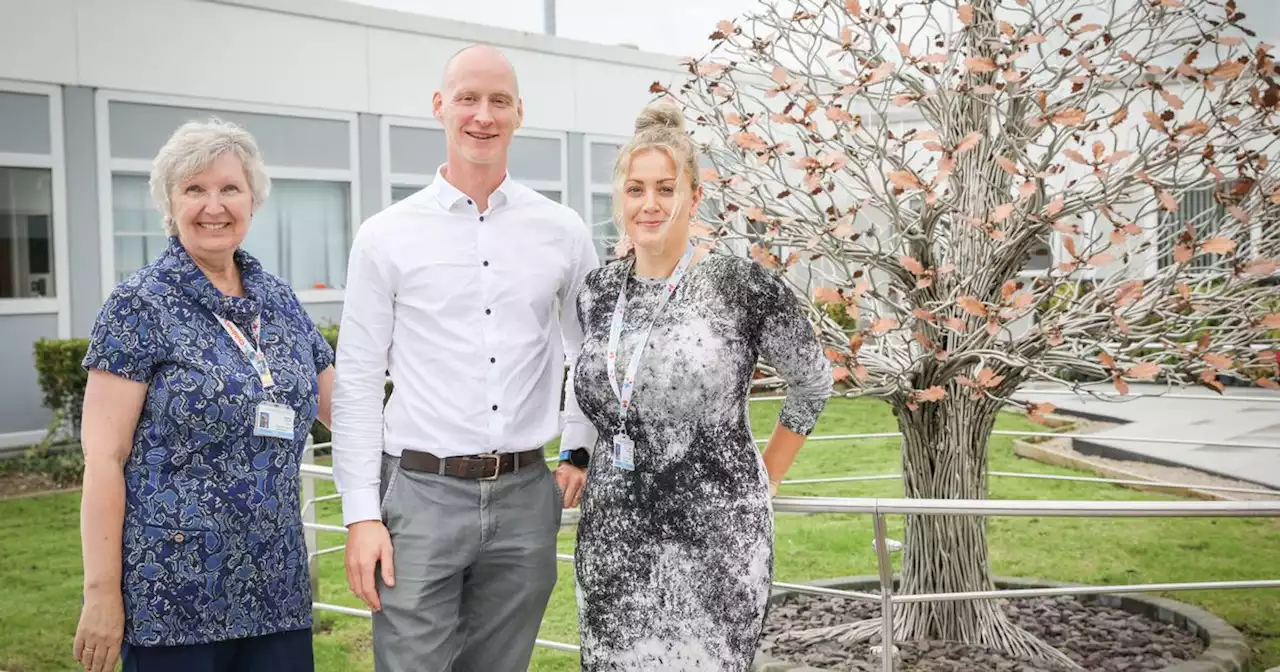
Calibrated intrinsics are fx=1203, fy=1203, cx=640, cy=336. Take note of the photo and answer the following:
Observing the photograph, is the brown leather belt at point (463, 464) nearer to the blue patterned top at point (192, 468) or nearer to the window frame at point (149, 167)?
the blue patterned top at point (192, 468)

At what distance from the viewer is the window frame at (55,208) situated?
36.3 feet

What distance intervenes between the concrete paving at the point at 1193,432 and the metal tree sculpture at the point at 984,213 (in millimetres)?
3896

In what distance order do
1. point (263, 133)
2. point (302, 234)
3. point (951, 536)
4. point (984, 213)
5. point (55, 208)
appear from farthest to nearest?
point (302, 234)
point (263, 133)
point (55, 208)
point (951, 536)
point (984, 213)

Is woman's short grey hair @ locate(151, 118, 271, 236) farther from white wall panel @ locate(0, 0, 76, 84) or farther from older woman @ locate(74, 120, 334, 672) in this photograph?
white wall panel @ locate(0, 0, 76, 84)

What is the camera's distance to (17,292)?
11.2 metres

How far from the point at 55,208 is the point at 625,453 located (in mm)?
10394

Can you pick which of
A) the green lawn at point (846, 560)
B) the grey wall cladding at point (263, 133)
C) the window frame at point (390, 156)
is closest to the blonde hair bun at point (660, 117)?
the green lawn at point (846, 560)

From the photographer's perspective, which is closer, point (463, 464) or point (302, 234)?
point (463, 464)

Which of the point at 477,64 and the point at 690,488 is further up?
the point at 477,64

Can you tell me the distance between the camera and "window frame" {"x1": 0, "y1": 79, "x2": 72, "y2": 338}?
36.3 ft

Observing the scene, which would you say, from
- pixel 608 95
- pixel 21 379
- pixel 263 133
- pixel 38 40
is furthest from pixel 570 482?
pixel 608 95

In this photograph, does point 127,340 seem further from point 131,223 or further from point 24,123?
point 131,223

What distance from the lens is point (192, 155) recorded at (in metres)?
2.59

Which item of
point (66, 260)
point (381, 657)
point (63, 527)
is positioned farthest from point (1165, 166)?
point (66, 260)
